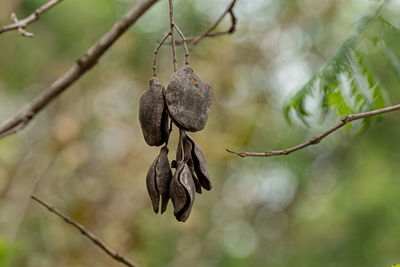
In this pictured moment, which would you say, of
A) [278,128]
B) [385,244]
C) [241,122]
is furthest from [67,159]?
[385,244]

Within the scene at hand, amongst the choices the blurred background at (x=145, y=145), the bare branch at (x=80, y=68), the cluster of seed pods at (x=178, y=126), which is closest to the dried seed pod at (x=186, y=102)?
the cluster of seed pods at (x=178, y=126)

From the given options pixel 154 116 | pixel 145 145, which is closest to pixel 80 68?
pixel 154 116

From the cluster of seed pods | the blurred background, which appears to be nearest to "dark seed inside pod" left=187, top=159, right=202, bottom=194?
the cluster of seed pods

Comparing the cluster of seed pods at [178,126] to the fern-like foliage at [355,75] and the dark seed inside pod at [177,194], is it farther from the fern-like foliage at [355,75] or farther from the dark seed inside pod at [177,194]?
the fern-like foliage at [355,75]

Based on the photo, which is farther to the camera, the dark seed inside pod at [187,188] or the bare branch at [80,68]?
the bare branch at [80,68]

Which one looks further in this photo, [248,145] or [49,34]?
[248,145]

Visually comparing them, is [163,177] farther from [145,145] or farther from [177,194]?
[145,145]

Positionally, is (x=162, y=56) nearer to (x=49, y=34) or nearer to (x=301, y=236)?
(x=49, y=34)
